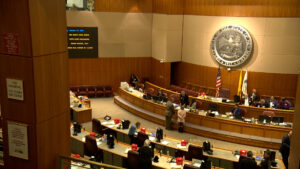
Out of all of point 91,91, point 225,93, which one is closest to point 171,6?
point 225,93

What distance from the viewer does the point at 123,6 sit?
60.2ft

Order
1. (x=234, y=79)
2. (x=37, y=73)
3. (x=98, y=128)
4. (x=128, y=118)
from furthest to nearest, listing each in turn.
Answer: (x=234, y=79) < (x=128, y=118) < (x=98, y=128) < (x=37, y=73)

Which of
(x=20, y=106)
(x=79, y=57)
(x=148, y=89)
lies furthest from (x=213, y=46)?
(x=20, y=106)

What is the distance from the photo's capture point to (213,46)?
1673 centimetres

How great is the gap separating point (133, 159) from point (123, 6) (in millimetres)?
12129

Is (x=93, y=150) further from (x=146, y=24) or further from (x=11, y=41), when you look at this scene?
(x=146, y=24)

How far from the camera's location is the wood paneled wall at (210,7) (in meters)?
14.4

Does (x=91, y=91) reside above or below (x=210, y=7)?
below

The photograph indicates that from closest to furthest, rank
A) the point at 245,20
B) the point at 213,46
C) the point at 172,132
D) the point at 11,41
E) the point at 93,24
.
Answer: the point at 11,41 → the point at 172,132 → the point at 245,20 → the point at 213,46 → the point at 93,24

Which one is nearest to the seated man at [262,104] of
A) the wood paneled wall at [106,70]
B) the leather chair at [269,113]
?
the leather chair at [269,113]

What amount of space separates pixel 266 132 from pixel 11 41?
10045 mm

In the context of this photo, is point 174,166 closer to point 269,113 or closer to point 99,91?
point 269,113

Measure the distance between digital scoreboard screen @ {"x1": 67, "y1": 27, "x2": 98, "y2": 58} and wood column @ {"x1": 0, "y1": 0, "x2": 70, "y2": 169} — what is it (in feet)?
43.7

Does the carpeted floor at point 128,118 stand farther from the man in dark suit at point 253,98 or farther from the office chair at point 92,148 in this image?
the man in dark suit at point 253,98
